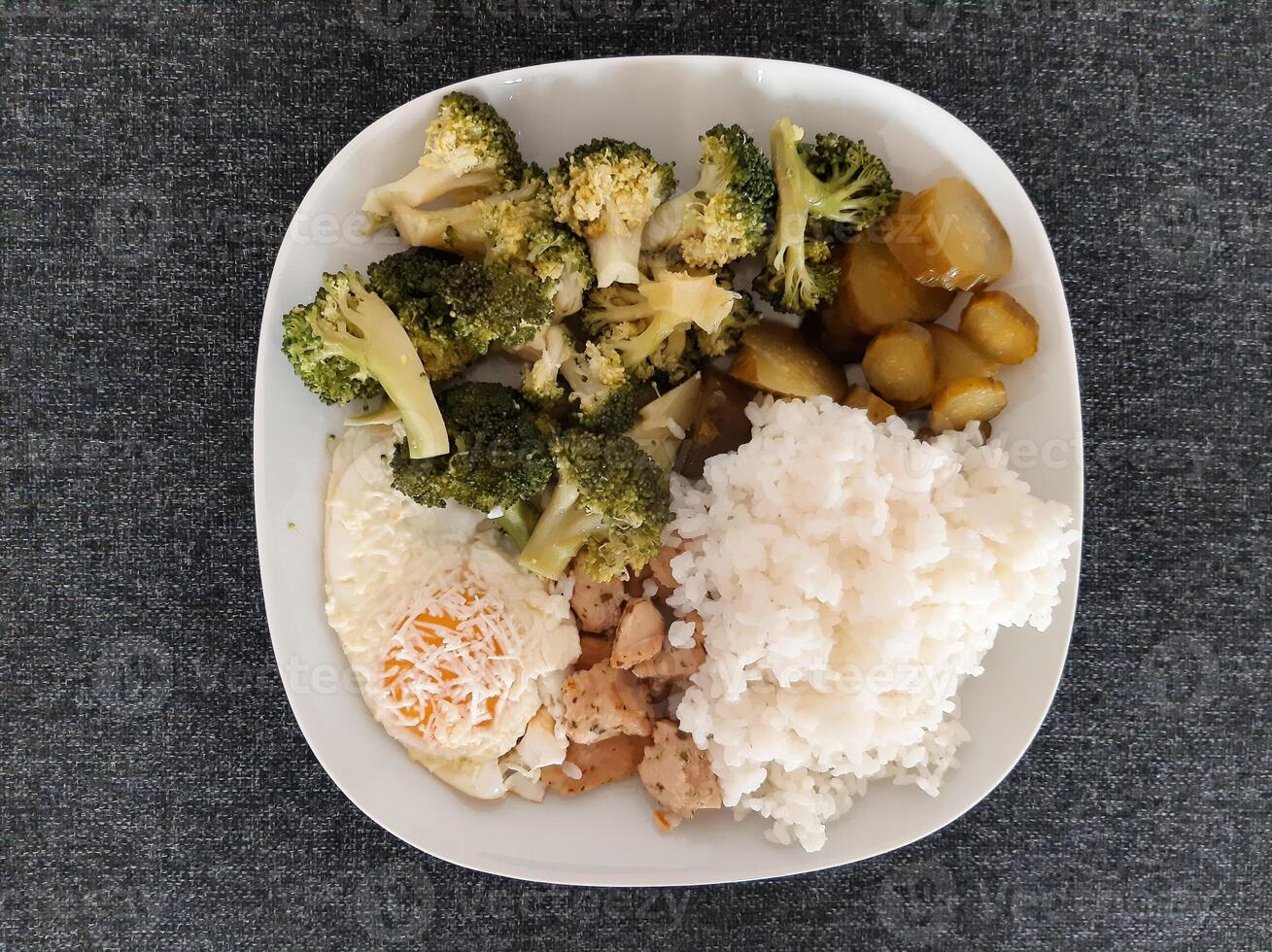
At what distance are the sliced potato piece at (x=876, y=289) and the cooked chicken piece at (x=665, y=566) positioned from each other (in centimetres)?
74

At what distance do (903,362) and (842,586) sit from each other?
22.2 inches

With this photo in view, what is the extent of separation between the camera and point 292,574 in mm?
2049

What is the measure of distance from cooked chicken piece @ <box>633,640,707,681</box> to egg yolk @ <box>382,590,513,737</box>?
13.8 inches

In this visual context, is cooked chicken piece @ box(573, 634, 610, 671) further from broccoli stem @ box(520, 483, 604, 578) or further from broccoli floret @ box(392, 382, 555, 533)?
broccoli floret @ box(392, 382, 555, 533)

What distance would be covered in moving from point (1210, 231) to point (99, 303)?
130 inches

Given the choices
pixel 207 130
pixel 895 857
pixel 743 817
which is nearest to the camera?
pixel 743 817

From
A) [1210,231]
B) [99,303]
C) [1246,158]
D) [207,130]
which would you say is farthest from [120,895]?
[1246,158]

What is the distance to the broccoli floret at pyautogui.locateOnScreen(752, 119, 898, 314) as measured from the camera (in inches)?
74.3

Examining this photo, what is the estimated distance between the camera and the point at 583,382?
1966 millimetres

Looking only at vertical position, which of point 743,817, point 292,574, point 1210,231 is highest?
point 1210,231

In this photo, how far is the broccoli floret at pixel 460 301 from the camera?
1.80m

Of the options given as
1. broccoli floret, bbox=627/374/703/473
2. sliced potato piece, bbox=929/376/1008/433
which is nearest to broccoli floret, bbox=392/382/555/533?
broccoli floret, bbox=627/374/703/473

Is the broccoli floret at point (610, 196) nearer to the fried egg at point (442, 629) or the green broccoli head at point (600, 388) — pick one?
the green broccoli head at point (600, 388)

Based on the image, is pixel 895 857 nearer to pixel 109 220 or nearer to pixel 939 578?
pixel 939 578
